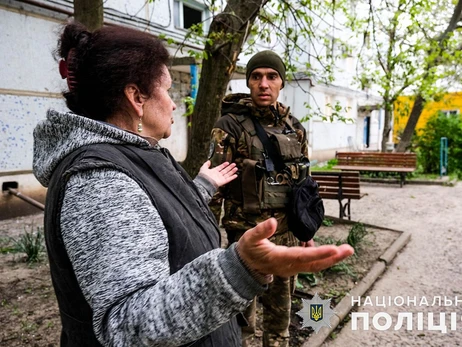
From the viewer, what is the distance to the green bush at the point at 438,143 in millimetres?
11680

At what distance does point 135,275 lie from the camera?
30.8 inches

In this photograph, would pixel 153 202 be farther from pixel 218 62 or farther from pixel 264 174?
pixel 218 62

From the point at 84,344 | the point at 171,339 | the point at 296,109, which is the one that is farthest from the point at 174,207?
the point at 296,109

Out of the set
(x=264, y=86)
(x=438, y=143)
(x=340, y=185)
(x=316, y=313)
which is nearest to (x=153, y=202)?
(x=264, y=86)

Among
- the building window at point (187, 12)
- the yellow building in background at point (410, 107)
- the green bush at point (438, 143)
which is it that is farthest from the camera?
the green bush at point (438, 143)

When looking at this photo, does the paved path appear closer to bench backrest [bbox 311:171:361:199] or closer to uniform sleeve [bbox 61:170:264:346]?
bench backrest [bbox 311:171:361:199]

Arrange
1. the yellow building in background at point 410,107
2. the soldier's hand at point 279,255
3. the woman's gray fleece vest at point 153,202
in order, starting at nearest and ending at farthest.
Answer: the soldier's hand at point 279,255, the woman's gray fleece vest at point 153,202, the yellow building in background at point 410,107

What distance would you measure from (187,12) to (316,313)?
947cm

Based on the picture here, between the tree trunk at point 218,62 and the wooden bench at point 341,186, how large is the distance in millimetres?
3541

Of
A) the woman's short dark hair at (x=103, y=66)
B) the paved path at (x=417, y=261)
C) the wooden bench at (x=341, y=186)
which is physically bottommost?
the paved path at (x=417, y=261)

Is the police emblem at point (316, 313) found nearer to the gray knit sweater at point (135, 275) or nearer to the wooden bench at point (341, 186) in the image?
the gray knit sweater at point (135, 275)

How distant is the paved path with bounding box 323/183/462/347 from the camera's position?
2.92 metres

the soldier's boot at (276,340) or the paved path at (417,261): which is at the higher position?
the soldier's boot at (276,340)

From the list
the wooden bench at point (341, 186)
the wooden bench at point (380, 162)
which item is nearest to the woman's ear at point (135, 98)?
the wooden bench at point (341, 186)
